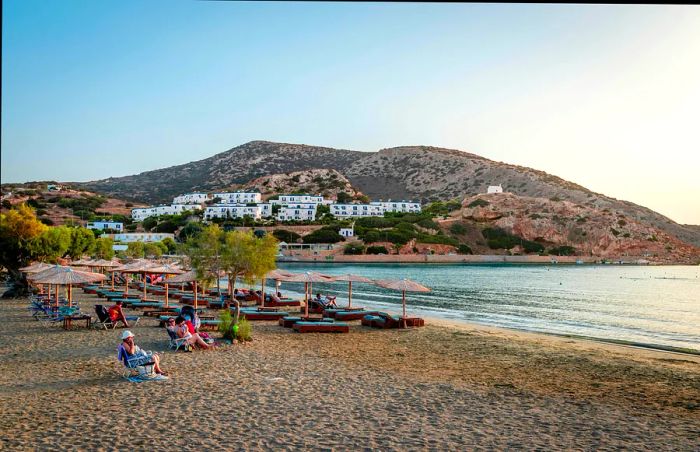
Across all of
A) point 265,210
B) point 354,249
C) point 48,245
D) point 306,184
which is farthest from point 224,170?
point 48,245

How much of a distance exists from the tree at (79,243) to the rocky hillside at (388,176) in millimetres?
117877

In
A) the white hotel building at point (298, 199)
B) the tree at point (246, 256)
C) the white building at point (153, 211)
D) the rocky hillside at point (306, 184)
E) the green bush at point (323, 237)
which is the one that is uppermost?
the rocky hillside at point (306, 184)

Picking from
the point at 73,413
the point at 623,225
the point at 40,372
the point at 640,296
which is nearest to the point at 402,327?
the point at 40,372

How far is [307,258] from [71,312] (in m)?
73.3

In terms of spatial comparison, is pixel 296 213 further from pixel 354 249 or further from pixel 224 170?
pixel 224 170

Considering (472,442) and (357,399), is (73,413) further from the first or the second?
(472,442)

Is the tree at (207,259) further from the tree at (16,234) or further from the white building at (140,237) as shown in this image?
the white building at (140,237)

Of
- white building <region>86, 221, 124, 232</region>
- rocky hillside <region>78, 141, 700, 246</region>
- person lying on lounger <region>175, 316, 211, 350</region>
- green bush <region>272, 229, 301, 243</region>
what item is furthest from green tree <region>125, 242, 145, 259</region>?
rocky hillside <region>78, 141, 700, 246</region>

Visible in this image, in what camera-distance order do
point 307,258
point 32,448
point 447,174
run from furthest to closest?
point 447,174, point 307,258, point 32,448

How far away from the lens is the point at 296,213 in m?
117

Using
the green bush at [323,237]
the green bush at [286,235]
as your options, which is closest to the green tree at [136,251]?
the green bush at [286,235]

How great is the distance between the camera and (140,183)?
17388 cm

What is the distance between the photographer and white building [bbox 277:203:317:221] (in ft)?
379

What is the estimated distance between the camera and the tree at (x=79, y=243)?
35281 mm
